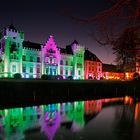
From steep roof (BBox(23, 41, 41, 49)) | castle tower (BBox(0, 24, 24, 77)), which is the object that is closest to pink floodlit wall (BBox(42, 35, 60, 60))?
steep roof (BBox(23, 41, 41, 49))

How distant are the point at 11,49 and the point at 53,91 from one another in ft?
70.6

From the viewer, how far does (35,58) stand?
5969 cm

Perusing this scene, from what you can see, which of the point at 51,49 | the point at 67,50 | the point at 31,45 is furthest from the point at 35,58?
the point at 67,50

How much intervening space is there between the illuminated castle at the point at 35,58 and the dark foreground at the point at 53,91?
1696 centimetres

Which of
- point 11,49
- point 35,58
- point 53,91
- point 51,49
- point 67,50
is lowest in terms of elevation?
point 53,91

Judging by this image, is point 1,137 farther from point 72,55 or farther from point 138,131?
point 72,55

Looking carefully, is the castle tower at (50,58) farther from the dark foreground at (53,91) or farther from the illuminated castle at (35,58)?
the dark foreground at (53,91)

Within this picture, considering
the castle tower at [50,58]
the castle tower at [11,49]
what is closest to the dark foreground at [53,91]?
the castle tower at [11,49]

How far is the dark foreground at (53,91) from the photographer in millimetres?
31984

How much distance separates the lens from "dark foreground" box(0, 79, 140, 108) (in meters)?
32.0

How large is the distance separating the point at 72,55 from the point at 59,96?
31.4 meters

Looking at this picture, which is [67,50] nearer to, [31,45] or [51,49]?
[51,49]

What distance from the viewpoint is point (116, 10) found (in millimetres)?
3658

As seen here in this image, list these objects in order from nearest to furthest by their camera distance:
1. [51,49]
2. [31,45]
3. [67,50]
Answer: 1. [31,45]
2. [51,49]
3. [67,50]
